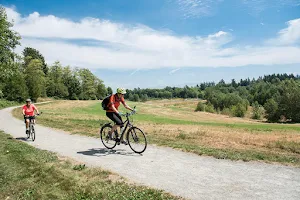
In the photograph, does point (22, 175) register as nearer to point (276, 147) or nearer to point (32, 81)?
point (276, 147)

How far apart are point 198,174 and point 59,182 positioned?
4.10 m

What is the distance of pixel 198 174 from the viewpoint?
24.4 ft

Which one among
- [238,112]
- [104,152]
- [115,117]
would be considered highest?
[115,117]

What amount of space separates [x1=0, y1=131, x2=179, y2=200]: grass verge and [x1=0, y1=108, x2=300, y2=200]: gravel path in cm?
58

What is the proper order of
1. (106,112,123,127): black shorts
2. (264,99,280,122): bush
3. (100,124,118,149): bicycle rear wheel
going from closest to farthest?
1. (106,112,123,127): black shorts
2. (100,124,118,149): bicycle rear wheel
3. (264,99,280,122): bush

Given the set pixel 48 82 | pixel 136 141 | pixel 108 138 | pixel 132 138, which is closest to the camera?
pixel 136 141

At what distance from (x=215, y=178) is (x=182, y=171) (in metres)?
1.11

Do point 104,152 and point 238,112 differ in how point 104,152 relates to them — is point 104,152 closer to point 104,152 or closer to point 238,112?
point 104,152

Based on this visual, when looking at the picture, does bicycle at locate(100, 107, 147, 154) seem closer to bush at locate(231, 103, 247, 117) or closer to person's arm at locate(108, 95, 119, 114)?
person's arm at locate(108, 95, 119, 114)

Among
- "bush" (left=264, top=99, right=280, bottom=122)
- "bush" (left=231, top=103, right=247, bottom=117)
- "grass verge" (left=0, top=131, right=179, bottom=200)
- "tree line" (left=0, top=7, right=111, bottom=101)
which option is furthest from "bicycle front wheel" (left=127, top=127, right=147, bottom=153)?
"bush" (left=231, top=103, right=247, bottom=117)

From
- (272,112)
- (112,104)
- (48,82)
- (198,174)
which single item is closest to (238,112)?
(272,112)

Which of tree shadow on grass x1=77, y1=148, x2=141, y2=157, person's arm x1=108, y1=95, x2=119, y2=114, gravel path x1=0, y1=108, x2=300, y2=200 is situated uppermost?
person's arm x1=108, y1=95, x2=119, y2=114

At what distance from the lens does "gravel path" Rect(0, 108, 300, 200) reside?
606 cm

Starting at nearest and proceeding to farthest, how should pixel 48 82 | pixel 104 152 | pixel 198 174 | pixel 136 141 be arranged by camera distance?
pixel 198 174, pixel 136 141, pixel 104 152, pixel 48 82
